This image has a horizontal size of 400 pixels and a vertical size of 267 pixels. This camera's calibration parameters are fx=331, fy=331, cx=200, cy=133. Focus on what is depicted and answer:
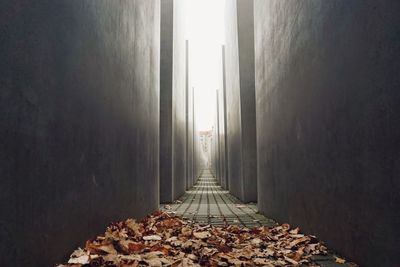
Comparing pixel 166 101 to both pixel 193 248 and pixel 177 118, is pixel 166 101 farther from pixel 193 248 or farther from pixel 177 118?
pixel 193 248

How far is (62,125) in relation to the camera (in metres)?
2.71

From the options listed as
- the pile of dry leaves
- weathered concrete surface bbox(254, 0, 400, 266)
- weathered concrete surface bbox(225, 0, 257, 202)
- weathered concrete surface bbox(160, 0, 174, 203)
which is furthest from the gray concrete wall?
the pile of dry leaves

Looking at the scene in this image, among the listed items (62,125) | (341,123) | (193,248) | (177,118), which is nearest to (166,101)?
(177,118)

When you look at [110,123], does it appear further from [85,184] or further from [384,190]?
[384,190]

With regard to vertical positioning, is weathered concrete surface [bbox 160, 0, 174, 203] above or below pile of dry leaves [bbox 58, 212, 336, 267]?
above

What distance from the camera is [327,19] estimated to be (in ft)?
11.8

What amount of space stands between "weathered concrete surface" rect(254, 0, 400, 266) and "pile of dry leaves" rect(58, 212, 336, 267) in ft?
1.38

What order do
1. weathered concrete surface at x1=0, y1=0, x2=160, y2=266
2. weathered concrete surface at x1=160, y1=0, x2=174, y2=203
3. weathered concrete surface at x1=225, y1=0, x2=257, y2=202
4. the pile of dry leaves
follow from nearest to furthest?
1. weathered concrete surface at x1=0, y1=0, x2=160, y2=266
2. the pile of dry leaves
3. weathered concrete surface at x1=160, y1=0, x2=174, y2=203
4. weathered concrete surface at x1=225, y1=0, x2=257, y2=202

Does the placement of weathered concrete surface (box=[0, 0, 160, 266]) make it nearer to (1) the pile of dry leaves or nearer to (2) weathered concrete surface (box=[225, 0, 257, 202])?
(1) the pile of dry leaves

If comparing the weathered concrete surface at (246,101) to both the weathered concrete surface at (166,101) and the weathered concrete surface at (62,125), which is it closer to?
the weathered concrete surface at (166,101)

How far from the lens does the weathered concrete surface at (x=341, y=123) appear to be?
248 centimetres

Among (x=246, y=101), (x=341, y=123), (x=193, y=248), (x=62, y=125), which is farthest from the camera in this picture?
(x=246, y=101)

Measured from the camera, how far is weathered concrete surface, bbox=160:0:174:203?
10.0 meters

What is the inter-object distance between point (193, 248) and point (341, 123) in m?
2.01
